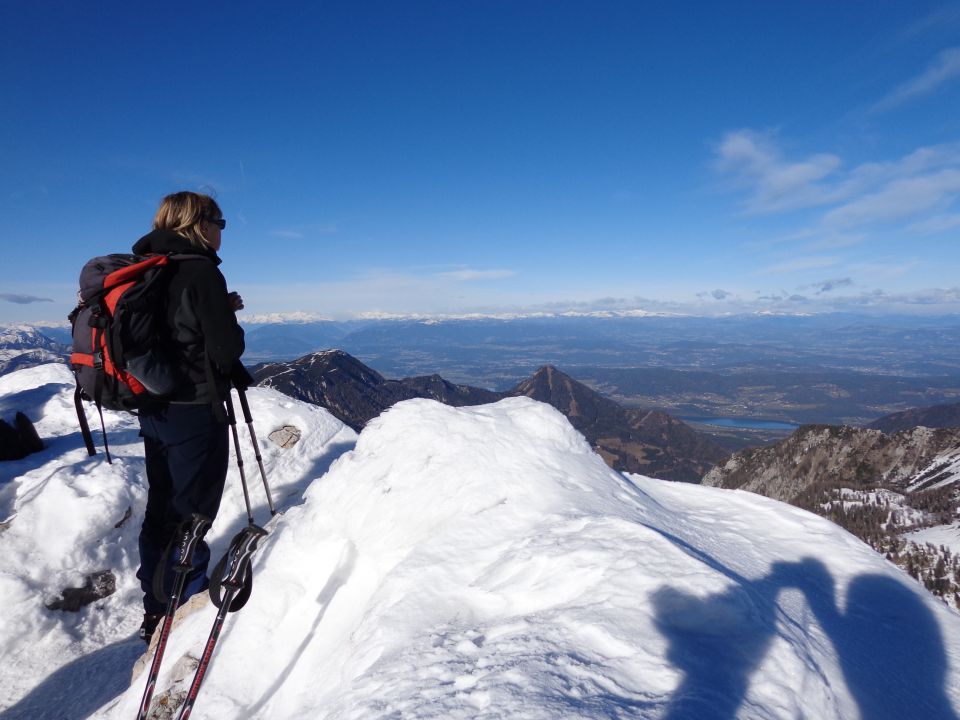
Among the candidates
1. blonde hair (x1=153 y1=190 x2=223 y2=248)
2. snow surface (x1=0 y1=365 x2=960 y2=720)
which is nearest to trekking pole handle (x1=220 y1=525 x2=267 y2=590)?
snow surface (x1=0 y1=365 x2=960 y2=720)

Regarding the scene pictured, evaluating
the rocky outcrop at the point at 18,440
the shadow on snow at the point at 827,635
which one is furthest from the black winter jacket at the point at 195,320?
the rocky outcrop at the point at 18,440

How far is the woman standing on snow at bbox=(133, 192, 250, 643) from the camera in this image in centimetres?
505

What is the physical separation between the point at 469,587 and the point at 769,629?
9.96 ft

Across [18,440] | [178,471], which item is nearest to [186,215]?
[178,471]

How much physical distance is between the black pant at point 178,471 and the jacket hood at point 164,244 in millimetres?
1774

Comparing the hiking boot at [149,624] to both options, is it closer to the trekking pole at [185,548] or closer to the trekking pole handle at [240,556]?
the trekking pole at [185,548]

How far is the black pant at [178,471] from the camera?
212 inches

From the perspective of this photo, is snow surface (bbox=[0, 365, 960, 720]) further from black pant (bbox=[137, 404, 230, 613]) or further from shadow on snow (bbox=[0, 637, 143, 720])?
black pant (bbox=[137, 404, 230, 613])

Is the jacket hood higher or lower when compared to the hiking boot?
higher

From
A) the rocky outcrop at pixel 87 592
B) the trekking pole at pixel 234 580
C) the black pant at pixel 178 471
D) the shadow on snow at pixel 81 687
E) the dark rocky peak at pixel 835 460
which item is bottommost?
the dark rocky peak at pixel 835 460

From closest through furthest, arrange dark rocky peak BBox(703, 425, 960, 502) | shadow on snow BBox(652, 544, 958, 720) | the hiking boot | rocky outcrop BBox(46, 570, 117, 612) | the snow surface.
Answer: shadow on snow BBox(652, 544, 958, 720), the snow surface, the hiking boot, rocky outcrop BBox(46, 570, 117, 612), dark rocky peak BBox(703, 425, 960, 502)

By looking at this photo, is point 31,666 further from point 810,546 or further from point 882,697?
point 810,546

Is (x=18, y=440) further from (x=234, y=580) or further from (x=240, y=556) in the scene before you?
(x=234, y=580)

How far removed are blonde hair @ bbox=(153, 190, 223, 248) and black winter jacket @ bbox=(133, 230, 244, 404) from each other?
0.48ft
